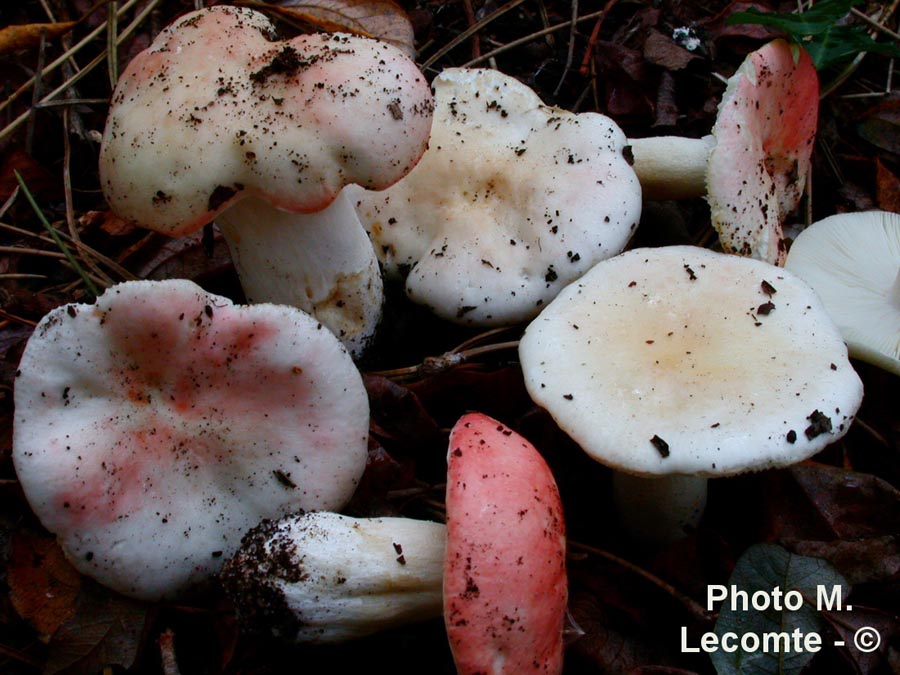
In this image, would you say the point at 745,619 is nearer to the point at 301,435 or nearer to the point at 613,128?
the point at 301,435

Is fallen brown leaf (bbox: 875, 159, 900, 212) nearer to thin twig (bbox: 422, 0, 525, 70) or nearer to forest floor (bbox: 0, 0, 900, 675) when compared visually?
forest floor (bbox: 0, 0, 900, 675)

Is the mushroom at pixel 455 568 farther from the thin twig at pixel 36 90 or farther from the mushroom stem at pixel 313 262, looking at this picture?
the thin twig at pixel 36 90

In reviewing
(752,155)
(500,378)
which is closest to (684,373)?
(500,378)

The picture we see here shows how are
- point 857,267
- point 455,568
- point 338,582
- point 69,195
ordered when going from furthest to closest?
point 69,195 → point 857,267 → point 338,582 → point 455,568

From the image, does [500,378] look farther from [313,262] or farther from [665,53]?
[665,53]

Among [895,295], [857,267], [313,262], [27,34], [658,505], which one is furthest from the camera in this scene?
[27,34]

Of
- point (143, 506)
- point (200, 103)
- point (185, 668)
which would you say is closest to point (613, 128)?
point (200, 103)

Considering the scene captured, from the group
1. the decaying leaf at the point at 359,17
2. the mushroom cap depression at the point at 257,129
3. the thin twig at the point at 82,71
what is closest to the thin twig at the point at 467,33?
the decaying leaf at the point at 359,17
